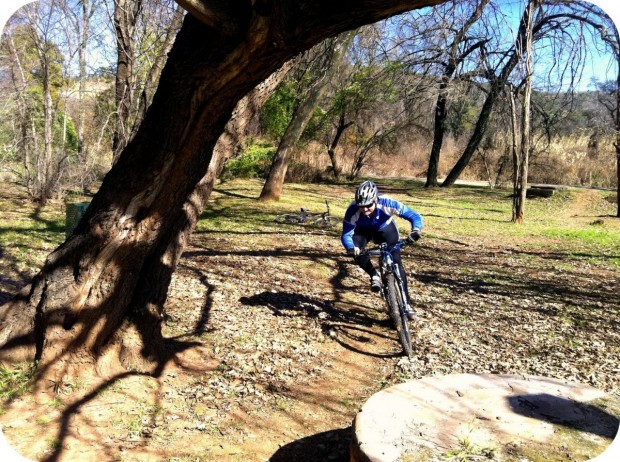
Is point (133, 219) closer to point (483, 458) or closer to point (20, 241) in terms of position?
point (483, 458)

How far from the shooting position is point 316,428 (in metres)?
4.35

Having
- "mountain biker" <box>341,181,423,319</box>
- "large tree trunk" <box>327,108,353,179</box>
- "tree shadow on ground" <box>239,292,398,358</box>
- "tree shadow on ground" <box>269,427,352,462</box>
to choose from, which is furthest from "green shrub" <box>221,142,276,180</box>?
"tree shadow on ground" <box>269,427,352,462</box>

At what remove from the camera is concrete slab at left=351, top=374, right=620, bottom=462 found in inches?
112

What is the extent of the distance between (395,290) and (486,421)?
2.77 meters

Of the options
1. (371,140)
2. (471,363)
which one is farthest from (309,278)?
(371,140)

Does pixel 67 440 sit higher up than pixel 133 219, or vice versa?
pixel 133 219

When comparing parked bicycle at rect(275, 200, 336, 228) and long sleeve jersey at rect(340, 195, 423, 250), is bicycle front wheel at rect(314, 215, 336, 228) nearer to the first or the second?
parked bicycle at rect(275, 200, 336, 228)

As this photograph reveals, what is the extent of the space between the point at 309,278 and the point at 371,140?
66.5ft

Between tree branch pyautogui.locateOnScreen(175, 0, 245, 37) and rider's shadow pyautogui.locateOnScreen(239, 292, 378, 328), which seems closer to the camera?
tree branch pyautogui.locateOnScreen(175, 0, 245, 37)

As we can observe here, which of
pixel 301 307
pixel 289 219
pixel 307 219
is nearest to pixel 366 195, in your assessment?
pixel 301 307

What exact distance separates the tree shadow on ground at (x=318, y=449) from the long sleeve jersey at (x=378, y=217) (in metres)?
2.12

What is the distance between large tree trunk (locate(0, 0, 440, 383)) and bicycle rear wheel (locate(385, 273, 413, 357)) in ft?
7.33

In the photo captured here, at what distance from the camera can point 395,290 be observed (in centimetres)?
587

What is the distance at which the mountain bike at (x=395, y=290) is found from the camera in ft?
18.8
